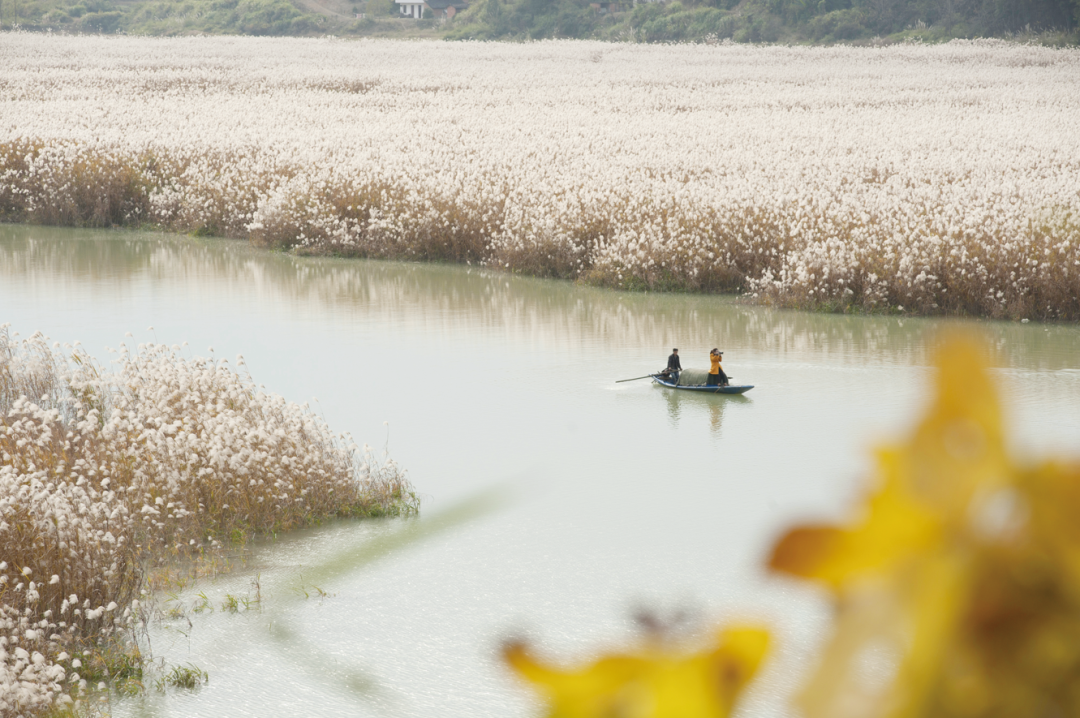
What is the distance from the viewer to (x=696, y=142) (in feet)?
81.4

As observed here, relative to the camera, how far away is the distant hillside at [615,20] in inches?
2547

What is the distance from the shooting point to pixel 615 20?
243ft

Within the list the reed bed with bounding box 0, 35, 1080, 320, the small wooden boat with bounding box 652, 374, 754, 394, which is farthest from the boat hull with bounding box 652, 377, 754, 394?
the reed bed with bounding box 0, 35, 1080, 320

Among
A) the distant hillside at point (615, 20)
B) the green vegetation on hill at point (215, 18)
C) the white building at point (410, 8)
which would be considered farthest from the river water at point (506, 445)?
the white building at point (410, 8)

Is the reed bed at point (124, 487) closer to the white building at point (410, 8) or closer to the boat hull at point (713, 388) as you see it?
the boat hull at point (713, 388)

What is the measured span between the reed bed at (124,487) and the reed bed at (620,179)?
8.03 m

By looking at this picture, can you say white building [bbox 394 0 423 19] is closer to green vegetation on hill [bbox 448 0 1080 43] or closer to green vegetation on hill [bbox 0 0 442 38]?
green vegetation on hill [bbox 0 0 442 38]

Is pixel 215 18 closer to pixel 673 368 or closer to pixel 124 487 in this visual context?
pixel 673 368

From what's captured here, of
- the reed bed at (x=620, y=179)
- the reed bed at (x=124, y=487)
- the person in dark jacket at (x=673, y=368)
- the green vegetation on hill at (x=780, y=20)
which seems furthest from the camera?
the green vegetation on hill at (x=780, y=20)

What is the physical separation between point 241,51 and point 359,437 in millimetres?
51548

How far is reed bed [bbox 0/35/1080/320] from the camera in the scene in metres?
14.4

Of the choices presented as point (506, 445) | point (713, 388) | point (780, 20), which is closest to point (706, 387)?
point (713, 388)

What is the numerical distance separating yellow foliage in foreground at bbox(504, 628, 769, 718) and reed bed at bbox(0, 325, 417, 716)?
441 centimetres

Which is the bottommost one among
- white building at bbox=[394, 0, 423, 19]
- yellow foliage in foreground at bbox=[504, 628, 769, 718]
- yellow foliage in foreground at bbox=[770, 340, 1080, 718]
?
yellow foliage in foreground at bbox=[504, 628, 769, 718]
